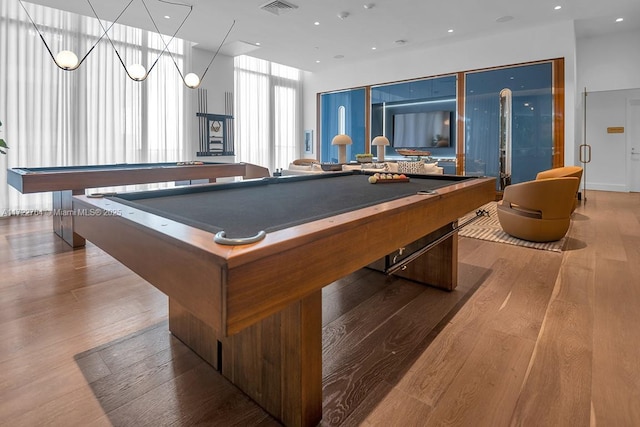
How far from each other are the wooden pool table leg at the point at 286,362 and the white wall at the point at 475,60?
6942mm

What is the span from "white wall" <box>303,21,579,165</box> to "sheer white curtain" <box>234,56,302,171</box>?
2.83 ft

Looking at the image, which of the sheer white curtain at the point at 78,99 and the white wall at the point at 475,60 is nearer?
the sheer white curtain at the point at 78,99

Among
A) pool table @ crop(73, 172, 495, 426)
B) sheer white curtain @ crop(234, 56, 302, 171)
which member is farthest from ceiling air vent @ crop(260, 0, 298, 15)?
pool table @ crop(73, 172, 495, 426)

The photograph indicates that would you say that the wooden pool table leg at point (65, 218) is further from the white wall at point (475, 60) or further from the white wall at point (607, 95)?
the white wall at point (607, 95)

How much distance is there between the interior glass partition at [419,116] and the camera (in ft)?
26.1

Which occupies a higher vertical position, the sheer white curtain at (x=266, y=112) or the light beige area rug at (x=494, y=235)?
the sheer white curtain at (x=266, y=112)

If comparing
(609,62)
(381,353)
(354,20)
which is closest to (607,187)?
(609,62)

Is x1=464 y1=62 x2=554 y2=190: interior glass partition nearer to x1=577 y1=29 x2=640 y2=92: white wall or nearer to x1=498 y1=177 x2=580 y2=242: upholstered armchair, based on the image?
x1=577 y1=29 x2=640 y2=92: white wall

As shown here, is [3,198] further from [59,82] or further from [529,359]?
[529,359]

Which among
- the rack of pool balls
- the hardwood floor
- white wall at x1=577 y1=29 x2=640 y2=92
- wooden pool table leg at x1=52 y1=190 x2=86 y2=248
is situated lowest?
the hardwood floor

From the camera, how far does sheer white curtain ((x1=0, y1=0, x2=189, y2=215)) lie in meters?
5.41

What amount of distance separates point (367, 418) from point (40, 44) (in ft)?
22.7

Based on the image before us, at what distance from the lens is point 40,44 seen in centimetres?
560

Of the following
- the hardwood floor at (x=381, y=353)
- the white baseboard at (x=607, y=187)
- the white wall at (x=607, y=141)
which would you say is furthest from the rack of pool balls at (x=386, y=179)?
the white baseboard at (x=607, y=187)
